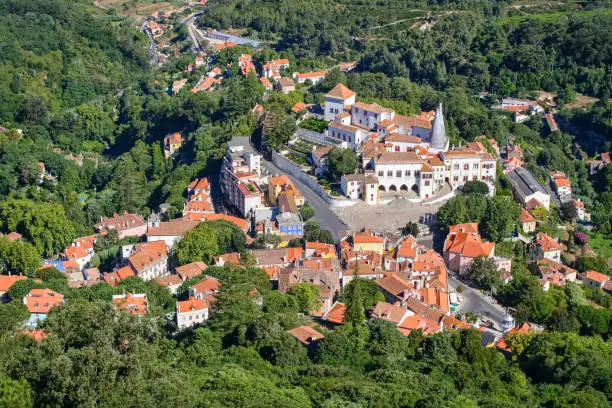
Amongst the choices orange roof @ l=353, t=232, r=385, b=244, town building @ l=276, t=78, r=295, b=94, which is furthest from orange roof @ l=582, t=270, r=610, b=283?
town building @ l=276, t=78, r=295, b=94

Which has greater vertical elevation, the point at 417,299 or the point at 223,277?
the point at 223,277

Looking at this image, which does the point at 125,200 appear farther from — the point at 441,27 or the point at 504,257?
the point at 441,27

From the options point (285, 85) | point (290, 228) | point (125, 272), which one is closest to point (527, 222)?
point (290, 228)

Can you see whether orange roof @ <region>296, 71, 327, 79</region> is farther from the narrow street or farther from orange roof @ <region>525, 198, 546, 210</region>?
orange roof @ <region>525, 198, 546, 210</region>

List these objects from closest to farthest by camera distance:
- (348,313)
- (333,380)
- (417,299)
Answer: (333,380)
(348,313)
(417,299)

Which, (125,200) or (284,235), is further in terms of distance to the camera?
(125,200)

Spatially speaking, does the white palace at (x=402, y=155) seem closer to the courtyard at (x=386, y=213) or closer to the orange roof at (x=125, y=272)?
the courtyard at (x=386, y=213)

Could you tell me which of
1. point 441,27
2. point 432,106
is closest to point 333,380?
point 432,106
